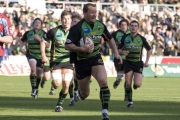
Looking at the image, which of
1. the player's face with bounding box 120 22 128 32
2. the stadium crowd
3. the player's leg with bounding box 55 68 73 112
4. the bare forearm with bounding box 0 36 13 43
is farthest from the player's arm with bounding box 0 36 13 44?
the stadium crowd

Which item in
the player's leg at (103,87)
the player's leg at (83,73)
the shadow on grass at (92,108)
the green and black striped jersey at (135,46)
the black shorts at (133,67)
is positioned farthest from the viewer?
the green and black striped jersey at (135,46)

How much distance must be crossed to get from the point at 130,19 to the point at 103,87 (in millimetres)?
27083

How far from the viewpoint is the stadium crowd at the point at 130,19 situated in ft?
119

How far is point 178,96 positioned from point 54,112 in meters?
7.49

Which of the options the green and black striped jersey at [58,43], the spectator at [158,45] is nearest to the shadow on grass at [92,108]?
the green and black striped jersey at [58,43]

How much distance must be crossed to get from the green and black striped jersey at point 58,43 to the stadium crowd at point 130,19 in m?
18.1

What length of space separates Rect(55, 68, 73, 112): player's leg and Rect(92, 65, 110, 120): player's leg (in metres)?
2.68

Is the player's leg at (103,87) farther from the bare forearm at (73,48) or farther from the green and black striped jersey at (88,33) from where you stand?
the bare forearm at (73,48)

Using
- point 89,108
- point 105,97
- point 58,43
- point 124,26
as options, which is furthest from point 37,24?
point 105,97

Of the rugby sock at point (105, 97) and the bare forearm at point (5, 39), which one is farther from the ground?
the bare forearm at point (5, 39)

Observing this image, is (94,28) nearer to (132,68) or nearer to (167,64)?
(132,68)

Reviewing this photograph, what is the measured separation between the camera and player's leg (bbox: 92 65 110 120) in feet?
42.1

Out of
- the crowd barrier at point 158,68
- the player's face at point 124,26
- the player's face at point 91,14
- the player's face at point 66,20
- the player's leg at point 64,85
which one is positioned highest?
the player's face at point 91,14
